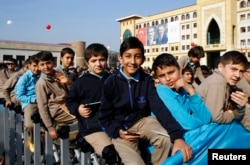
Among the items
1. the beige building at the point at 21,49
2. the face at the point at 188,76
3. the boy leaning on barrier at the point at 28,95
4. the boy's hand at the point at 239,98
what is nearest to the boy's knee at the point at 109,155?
the boy's hand at the point at 239,98

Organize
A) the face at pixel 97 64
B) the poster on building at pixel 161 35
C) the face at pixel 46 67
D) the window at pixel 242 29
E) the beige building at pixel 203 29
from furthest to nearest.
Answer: the poster on building at pixel 161 35
the beige building at pixel 203 29
the window at pixel 242 29
the face at pixel 46 67
the face at pixel 97 64

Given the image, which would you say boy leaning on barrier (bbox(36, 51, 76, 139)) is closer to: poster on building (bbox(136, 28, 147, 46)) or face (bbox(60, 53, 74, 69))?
face (bbox(60, 53, 74, 69))

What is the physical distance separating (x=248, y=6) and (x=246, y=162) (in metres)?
47.1

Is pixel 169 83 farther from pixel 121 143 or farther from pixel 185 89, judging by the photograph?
pixel 121 143

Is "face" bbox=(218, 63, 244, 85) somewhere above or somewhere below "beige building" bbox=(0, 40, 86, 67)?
below

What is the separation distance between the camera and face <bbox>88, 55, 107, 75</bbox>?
118 inches

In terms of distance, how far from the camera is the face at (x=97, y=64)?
3004mm

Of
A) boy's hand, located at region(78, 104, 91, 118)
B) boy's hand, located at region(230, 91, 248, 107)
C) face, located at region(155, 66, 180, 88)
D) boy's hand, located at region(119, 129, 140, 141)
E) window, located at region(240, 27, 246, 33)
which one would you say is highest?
window, located at region(240, 27, 246, 33)

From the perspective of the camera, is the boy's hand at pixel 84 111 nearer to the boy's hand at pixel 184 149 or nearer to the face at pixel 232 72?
the boy's hand at pixel 184 149

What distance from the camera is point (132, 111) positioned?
2.37m

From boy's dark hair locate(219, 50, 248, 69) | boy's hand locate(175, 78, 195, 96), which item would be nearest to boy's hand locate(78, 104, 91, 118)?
boy's hand locate(175, 78, 195, 96)

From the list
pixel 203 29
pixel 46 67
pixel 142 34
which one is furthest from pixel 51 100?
pixel 142 34

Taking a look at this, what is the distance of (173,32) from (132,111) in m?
55.8

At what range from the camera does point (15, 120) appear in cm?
402
